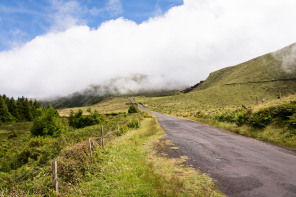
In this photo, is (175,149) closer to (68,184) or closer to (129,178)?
(129,178)

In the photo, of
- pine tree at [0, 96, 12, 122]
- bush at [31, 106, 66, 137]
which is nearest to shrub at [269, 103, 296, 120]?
bush at [31, 106, 66, 137]

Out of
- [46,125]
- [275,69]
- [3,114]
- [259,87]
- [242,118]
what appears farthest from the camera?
[275,69]

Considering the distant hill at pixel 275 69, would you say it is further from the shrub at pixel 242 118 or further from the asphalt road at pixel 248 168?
the asphalt road at pixel 248 168

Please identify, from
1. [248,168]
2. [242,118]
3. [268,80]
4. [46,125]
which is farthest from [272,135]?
[268,80]

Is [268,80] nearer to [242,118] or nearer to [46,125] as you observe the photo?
[242,118]

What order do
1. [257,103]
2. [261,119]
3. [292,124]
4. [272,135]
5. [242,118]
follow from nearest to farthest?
1. [292,124]
2. [272,135]
3. [261,119]
4. [242,118]
5. [257,103]

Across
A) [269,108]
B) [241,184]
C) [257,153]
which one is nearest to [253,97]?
[269,108]

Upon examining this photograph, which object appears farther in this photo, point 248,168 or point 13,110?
point 13,110

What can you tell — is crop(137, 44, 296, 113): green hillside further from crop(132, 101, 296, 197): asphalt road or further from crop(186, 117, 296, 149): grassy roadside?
crop(132, 101, 296, 197): asphalt road

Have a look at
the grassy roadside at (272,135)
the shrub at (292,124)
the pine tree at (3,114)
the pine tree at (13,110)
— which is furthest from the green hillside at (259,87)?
the pine tree at (13,110)

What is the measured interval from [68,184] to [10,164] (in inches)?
691

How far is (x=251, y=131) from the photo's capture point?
15.6 m

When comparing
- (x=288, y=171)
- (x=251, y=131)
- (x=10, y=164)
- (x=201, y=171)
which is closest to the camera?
(x=288, y=171)

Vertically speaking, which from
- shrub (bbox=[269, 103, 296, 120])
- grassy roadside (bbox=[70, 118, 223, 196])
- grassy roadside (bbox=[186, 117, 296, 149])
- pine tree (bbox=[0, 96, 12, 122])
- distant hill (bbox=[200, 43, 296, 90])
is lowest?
grassy roadside (bbox=[186, 117, 296, 149])
